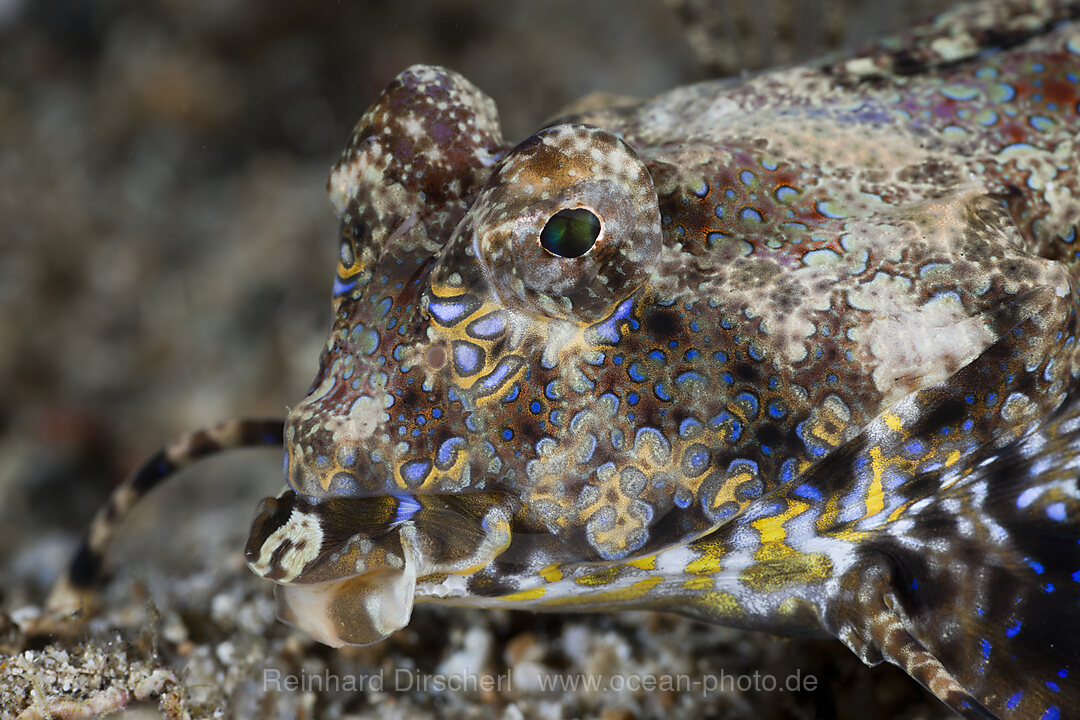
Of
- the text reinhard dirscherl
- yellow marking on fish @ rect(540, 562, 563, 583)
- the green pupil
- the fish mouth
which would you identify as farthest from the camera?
the text reinhard dirscherl

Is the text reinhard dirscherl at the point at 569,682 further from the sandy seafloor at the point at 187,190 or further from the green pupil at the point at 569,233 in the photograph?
the sandy seafloor at the point at 187,190

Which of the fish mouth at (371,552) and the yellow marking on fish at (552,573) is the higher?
the fish mouth at (371,552)

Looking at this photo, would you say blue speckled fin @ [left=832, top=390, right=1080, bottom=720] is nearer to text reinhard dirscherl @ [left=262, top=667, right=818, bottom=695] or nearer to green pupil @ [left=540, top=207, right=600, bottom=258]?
text reinhard dirscherl @ [left=262, top=667, right=818, bottom=695]

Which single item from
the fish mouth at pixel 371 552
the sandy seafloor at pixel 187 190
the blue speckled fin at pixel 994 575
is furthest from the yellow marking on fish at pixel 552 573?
the sandy seafloor at pixel 187 190

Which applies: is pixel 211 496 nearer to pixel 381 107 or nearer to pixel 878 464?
pixel 381 107

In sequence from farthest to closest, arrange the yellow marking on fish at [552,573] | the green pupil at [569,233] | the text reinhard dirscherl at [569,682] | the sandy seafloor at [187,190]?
1. the sandy seafloor at [187,190]
2. the text reinhard dirscherl at [569,682]
3. the yellow marking on fish at [552,573]
4. the green pupil at [569,233]

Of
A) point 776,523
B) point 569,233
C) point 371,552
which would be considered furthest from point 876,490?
point 371,552

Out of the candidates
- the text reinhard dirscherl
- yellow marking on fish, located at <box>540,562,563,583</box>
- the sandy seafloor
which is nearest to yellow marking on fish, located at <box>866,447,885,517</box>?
yellow marking on fish, located at <box>540,562,563,583</box>
